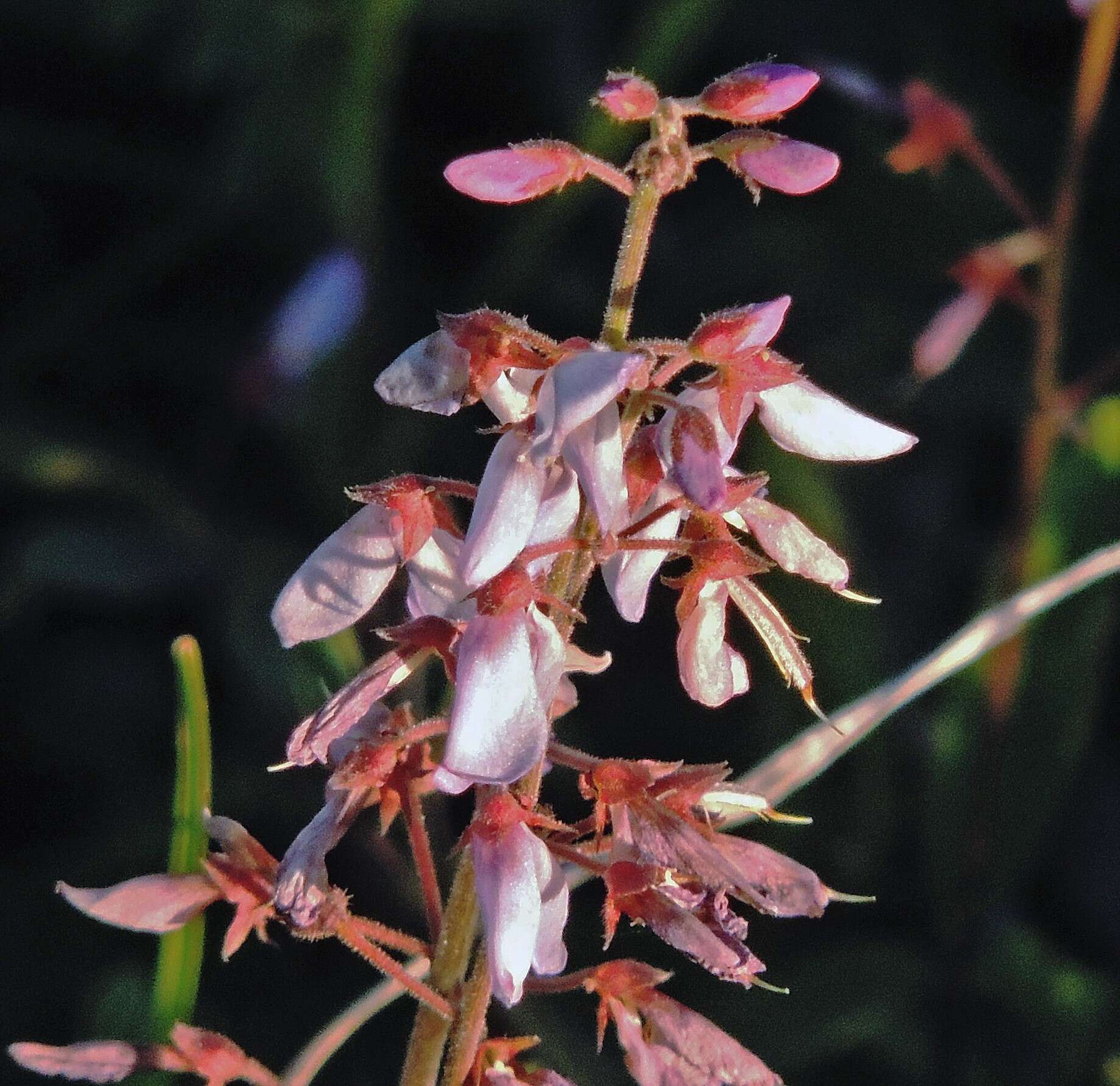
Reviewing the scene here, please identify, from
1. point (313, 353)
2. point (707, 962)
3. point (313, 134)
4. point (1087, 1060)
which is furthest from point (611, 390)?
point (313, 134)

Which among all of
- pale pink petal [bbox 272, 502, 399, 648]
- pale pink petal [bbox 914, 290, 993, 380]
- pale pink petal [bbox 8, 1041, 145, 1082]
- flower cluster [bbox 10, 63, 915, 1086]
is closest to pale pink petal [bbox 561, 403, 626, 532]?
flower cluster [bbox 10, 63, 915, 1086]

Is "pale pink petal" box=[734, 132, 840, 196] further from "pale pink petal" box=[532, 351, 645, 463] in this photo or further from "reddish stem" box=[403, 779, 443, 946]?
"reddish stem" box=[403, 779, 443, 946]

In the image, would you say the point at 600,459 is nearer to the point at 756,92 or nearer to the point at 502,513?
the point at 502,513

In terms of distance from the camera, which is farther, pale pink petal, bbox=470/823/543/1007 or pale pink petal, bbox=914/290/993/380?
A: pale pink petal, bbox=914/290/993/380

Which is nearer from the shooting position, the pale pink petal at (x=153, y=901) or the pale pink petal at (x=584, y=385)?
the pale pink petal at (x=584, y=385)

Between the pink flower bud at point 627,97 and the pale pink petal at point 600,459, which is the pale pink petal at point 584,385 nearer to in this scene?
the pale pink petal at point 600,459

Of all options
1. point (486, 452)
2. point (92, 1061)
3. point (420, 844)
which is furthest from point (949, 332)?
point (92, 1061)

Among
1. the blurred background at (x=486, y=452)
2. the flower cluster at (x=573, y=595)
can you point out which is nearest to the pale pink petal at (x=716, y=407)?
the flower cluster at (x=573, y=595)
